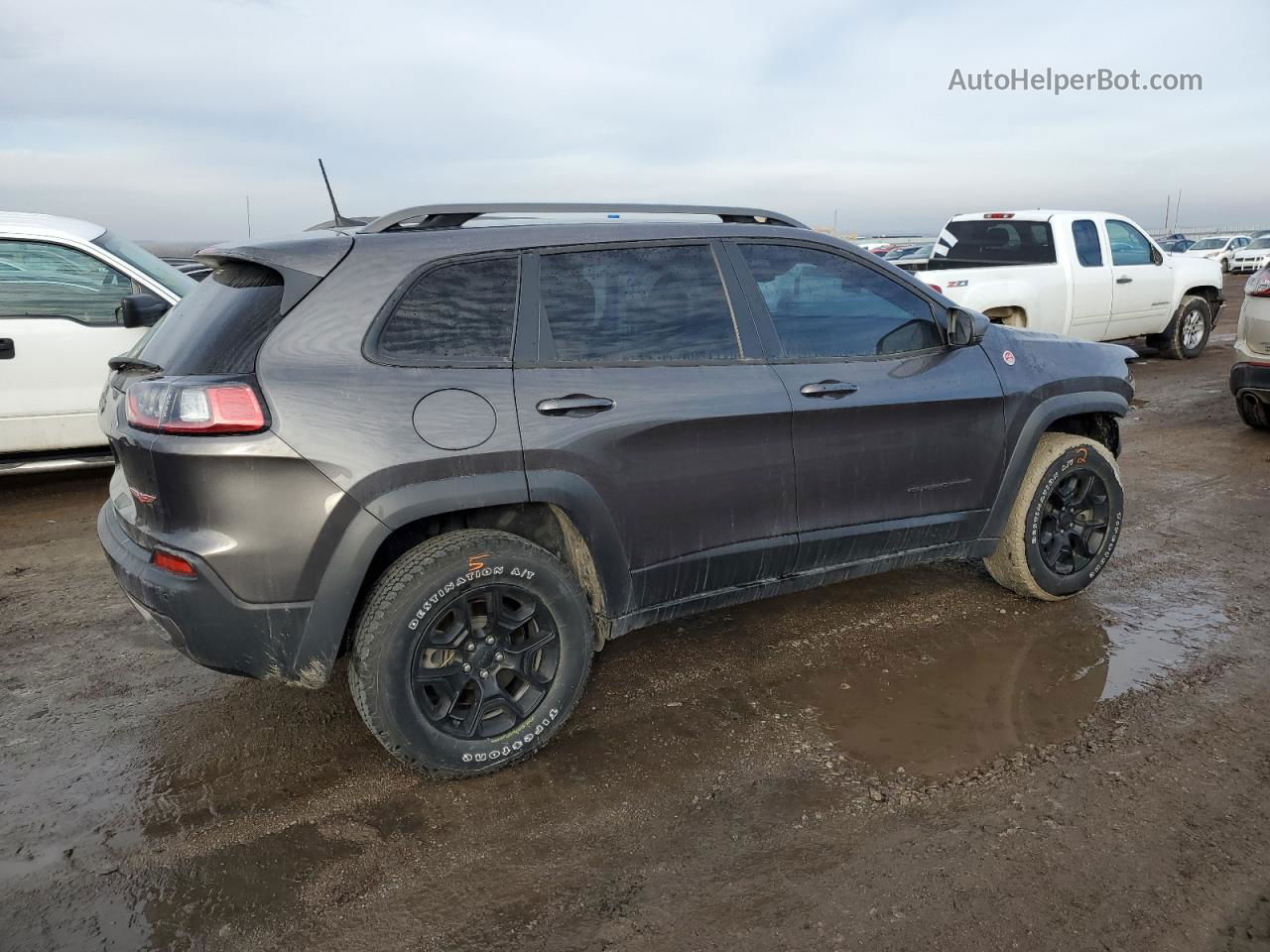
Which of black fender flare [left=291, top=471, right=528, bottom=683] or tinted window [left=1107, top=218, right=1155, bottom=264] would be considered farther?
tinted window [left=1107, top=218, right=1155, bottom=264]

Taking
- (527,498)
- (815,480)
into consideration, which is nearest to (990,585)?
(815,480)

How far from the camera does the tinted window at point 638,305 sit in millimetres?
3168

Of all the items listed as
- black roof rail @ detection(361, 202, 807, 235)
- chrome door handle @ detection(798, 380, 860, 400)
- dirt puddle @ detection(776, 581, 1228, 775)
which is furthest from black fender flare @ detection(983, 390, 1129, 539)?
→ black roof rail @ detection(361, 202, 807, 235)

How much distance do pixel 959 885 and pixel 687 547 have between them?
137 centimetres

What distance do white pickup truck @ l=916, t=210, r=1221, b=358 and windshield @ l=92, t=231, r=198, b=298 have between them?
6.75 metres

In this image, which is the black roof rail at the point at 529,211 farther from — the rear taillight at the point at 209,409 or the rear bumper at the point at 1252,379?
the rear bumper at the point at 1252,379

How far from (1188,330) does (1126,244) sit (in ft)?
7.22

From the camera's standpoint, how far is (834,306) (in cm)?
373

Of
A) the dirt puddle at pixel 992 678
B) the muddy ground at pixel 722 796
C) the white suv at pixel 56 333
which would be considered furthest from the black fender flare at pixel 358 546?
the white suv at pixel 56 333

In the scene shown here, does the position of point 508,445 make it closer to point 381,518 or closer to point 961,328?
point 381,518

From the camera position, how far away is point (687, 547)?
3.35 metres

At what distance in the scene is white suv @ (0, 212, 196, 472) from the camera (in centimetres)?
610

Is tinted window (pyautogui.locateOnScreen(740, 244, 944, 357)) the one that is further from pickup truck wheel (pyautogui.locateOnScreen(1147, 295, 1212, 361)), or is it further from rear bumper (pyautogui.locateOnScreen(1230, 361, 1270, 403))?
pickup truck wheel (pyautogui.locateOnScreen(1147, 295, 1212, 361))

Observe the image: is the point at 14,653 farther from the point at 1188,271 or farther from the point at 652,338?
the point at 1188,271
